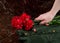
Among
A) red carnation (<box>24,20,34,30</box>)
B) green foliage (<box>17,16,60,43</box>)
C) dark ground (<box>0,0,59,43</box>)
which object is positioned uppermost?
dark ground (<box>0,0,59,43</box>)

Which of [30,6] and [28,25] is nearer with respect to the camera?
[28,25]

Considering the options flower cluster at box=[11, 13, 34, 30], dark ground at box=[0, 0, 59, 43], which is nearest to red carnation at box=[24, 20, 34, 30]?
flower cluster at box=[11, 13, 34, 30]

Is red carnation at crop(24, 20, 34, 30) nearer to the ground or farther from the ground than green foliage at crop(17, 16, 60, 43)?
farther from the ground

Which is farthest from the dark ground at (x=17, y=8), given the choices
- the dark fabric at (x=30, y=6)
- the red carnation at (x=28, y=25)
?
the red carnation at (x=28, y=25)

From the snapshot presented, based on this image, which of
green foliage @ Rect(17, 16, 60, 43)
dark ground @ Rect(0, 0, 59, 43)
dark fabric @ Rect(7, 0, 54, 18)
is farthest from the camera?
dark fabric @ Rect(7, 0, 54, 18)

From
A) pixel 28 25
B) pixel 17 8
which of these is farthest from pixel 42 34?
pixel 17 8

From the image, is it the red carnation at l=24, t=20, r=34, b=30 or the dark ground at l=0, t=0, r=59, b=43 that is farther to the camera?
the dark ground at l=0, t=0, r=59, b=43

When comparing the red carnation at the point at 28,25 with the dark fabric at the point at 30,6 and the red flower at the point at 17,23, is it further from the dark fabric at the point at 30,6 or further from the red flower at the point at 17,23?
the dark fabric at the point at 30,6

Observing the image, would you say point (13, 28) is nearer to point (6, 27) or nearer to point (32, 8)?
point (6, 27)

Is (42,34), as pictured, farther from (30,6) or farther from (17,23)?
(30,6)

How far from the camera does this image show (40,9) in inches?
62.4

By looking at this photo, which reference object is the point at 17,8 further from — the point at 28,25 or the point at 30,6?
the point at 28,25

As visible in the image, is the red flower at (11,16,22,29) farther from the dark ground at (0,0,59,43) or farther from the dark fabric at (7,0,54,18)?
the dark fabric at (7,0,54,18)

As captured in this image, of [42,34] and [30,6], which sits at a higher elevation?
[30,6]
